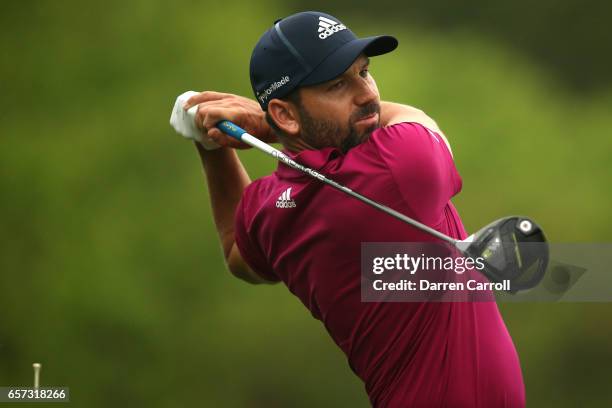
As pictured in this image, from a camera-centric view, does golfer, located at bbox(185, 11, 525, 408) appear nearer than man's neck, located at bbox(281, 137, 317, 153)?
Yes

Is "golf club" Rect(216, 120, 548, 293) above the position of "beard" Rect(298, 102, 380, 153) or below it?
below

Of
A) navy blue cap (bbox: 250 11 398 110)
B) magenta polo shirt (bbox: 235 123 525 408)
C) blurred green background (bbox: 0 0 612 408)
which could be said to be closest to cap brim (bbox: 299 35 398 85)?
navy blue cap (bbox: 250 11 398 110)

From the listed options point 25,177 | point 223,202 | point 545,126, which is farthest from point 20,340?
point 545,126

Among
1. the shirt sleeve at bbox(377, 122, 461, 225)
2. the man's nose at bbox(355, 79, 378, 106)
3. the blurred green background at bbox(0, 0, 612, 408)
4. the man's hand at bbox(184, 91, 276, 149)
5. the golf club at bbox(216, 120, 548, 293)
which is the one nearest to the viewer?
the golf club at bbox(216, 120, 548, 293)

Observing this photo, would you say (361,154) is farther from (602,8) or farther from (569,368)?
(602,8)

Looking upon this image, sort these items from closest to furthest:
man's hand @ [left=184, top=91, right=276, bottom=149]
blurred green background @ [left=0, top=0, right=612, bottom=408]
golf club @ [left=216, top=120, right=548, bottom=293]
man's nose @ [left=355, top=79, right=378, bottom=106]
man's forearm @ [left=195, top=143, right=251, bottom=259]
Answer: golf club @ [left=216, top=120, right=548, bottom=293] < man's nose @ [left=355, top=79, right=378, bottom=106] < man's hand @ [left=184, top=91, right=276, bottom=149] < man's forearm @ [left=195, top=143, right=251, bottom=259] < blurred green background @ [left=0, top=0, right=612, bottom=408]

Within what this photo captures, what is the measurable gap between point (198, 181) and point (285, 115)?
2.03m

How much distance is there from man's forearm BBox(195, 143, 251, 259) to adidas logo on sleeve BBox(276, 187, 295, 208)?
323 millimetres

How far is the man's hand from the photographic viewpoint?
5.70ft

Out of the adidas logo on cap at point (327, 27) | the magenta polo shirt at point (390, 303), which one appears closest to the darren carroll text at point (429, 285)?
the magenta polo shirt at point (390, 303)

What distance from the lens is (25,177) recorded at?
3.66 meters

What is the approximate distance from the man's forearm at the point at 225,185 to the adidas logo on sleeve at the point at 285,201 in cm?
32

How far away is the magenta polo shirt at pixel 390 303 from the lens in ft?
4.88

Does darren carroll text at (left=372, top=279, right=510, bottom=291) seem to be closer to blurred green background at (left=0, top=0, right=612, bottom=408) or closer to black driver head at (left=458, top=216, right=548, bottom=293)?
black driver head at (left=458, top=216, right=548, bottom=293)
